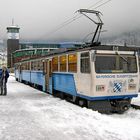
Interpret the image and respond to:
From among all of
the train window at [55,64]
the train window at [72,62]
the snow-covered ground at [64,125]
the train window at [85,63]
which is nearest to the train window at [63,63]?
the train window at [72,62]

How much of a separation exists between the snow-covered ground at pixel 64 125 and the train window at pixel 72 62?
6.78 ft

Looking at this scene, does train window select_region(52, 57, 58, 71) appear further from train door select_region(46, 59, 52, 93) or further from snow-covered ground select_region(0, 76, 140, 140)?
snow-covered ground select_region(0, 76, 140, 140)

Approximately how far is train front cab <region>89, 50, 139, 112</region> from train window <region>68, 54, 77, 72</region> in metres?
1.85

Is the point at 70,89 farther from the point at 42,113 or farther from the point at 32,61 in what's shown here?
the point at 32,61

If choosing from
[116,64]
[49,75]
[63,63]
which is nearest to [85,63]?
[116,64]

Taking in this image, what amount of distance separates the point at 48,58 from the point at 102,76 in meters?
7.60

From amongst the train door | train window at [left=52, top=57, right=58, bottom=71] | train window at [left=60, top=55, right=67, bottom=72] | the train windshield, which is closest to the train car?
the train windshield

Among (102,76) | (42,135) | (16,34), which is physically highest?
(16,34)

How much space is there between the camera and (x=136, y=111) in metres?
12.7

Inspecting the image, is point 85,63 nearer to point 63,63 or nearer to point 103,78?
point 103,78

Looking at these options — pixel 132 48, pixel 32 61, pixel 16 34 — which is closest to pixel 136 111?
pixel 132 48

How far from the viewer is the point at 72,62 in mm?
14484

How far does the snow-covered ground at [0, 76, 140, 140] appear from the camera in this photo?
836 cm

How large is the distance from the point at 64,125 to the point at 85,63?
383cm
